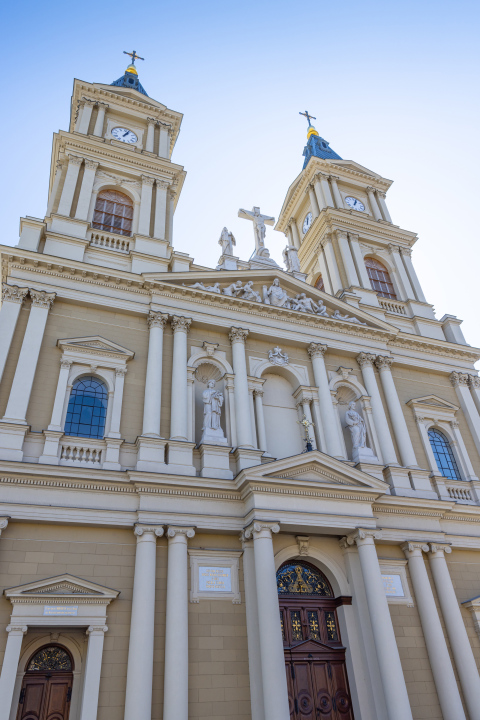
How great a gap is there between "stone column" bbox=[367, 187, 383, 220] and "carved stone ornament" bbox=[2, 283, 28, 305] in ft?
51.7

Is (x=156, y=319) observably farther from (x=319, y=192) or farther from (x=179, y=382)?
(x=319, y=192)

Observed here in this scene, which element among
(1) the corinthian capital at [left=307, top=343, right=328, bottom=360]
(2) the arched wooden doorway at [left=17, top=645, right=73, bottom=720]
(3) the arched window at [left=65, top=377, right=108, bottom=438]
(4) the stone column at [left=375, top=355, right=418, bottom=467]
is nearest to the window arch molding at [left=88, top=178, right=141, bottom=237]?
(3) the arched window at [left=65, top=377, right=108, bottom=438]

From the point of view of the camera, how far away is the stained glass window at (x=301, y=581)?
1359cm

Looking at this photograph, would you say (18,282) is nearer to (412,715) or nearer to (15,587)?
(15,587)

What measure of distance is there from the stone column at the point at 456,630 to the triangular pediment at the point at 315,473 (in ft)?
8.47

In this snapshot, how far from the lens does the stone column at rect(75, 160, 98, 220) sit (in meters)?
17.7

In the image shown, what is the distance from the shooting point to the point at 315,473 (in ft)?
45.1

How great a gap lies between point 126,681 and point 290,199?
70.3 ft

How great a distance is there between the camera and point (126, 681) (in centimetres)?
1066

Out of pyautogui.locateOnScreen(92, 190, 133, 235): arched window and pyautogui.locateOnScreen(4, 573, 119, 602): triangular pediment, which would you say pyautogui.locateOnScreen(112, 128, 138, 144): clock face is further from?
pyautogui.locateOnScreen(4, 573, 119, 602): triangular pediment

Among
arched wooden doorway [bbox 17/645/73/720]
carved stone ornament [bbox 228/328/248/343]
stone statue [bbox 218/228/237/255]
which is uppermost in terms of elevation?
stone statue [bbox 218/228/237/255]

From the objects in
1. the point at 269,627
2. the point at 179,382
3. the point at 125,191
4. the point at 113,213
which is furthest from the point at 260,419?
the point at 125,191

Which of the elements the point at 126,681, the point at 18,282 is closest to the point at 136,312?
the point at 18,282

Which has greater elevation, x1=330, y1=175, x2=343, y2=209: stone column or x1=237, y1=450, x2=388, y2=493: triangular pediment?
x1=330, y1=175, x2=343, y2=209: stone column
